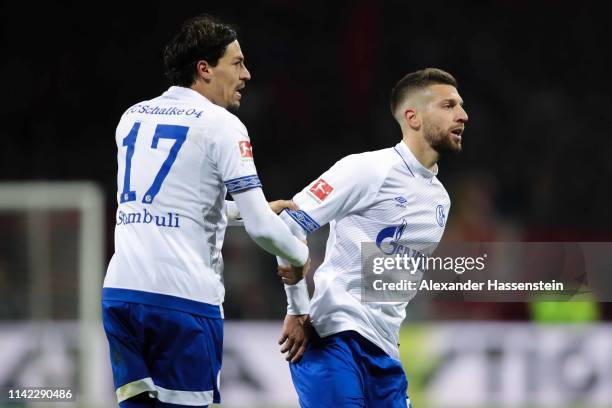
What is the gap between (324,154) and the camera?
466 inches

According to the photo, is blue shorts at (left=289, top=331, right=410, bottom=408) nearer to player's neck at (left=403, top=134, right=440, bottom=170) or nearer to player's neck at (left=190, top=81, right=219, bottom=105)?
player's neck at (left=403, top=134, right=440, bottom=170)

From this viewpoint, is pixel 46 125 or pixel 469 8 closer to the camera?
pixel 46 125

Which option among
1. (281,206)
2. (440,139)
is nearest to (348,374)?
(281,206)

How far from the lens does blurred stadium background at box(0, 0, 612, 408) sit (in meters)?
8.35

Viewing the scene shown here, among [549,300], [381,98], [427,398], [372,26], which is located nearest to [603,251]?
[549,300]

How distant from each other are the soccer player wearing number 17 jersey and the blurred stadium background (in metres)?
5.03

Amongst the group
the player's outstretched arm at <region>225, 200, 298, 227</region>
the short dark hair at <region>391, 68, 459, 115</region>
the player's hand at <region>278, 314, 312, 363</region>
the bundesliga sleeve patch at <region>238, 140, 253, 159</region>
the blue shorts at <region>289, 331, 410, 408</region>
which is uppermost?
the short dark hair at <region>391, 68, 459, 115</region>

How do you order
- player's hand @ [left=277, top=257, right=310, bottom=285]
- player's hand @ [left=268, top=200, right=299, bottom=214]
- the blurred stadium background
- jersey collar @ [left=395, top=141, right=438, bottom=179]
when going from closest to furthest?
player's hand @ [left=277, top=257, right=310, bottom=285], player's hand @ [left=268, top=200, right=299, bottom=214], jersey collar @ [left=395, top=141, right=438, bottom=179], the blurred stadium background

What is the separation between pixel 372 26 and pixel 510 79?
6.49 ft

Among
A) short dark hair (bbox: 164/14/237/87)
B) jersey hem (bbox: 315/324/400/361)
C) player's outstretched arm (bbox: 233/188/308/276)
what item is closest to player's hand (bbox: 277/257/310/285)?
jersey hem (bbox: 315/324/400/361)

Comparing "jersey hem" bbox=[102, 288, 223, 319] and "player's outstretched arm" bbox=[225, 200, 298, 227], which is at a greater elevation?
"player's outstretched arm" bbox=[225, 200, 298, 227]

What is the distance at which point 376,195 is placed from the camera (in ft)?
13.1

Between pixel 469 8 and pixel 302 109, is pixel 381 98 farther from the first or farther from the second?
pixel 469 8

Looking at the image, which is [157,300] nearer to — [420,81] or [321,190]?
[321,190]
